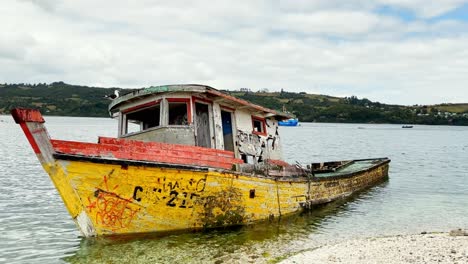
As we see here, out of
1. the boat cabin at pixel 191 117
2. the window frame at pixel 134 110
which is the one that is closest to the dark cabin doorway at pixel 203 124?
the boat cabin at pixel 191 117

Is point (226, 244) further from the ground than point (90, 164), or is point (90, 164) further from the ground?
point (90, 164)

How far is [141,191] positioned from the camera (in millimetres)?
10133

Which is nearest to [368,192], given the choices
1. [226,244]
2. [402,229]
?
[402,229]

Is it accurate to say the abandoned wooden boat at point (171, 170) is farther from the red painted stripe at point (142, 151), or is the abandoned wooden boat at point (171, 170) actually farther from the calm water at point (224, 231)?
the calm water at point (224, 231)

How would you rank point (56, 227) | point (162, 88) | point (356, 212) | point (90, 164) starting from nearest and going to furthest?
point (90, 164) → point (162, 88) → point (56, 227) → point (356, 212)

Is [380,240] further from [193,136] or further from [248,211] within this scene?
[193,136]

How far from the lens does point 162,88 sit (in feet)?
37.9

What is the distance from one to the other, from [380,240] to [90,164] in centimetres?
724

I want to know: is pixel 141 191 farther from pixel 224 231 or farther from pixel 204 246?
pixel 224 231

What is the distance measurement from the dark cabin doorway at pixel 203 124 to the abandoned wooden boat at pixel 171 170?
30 mm

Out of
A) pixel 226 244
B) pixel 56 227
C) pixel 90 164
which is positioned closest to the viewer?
pixel 90 164

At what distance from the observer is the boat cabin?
11680mm

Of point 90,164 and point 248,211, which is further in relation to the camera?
point 248,211

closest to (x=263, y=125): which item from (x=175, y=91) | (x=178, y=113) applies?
(x=178, y=113)
